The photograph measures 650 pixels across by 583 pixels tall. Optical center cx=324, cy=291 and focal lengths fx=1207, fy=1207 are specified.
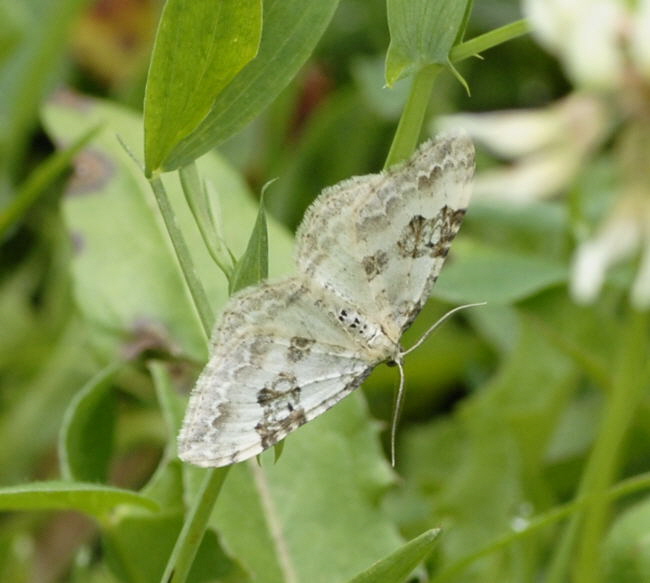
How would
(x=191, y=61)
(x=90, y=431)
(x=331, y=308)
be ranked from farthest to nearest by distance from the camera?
1. (x=90, y=431)
2. (x=331, y=308)
3. (x=191, y=61)

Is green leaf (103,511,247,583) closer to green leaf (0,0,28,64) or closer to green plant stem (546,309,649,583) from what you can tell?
green plant stem (546,309,649,583)

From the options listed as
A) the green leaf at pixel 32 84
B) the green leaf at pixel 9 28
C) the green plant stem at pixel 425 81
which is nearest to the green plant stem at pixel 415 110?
the green plant stem at pixel 425 81

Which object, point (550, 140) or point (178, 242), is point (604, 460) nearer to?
point (550, 140)

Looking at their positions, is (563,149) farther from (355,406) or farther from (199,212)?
(199,212)

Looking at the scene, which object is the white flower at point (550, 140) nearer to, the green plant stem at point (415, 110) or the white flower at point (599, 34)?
the white flower at point (599, 34)

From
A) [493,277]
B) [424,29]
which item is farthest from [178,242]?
[493,277]

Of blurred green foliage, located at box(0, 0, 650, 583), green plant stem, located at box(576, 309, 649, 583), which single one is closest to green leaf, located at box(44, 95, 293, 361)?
blurred green foliage, located at box(0, 0, 650, 583)
